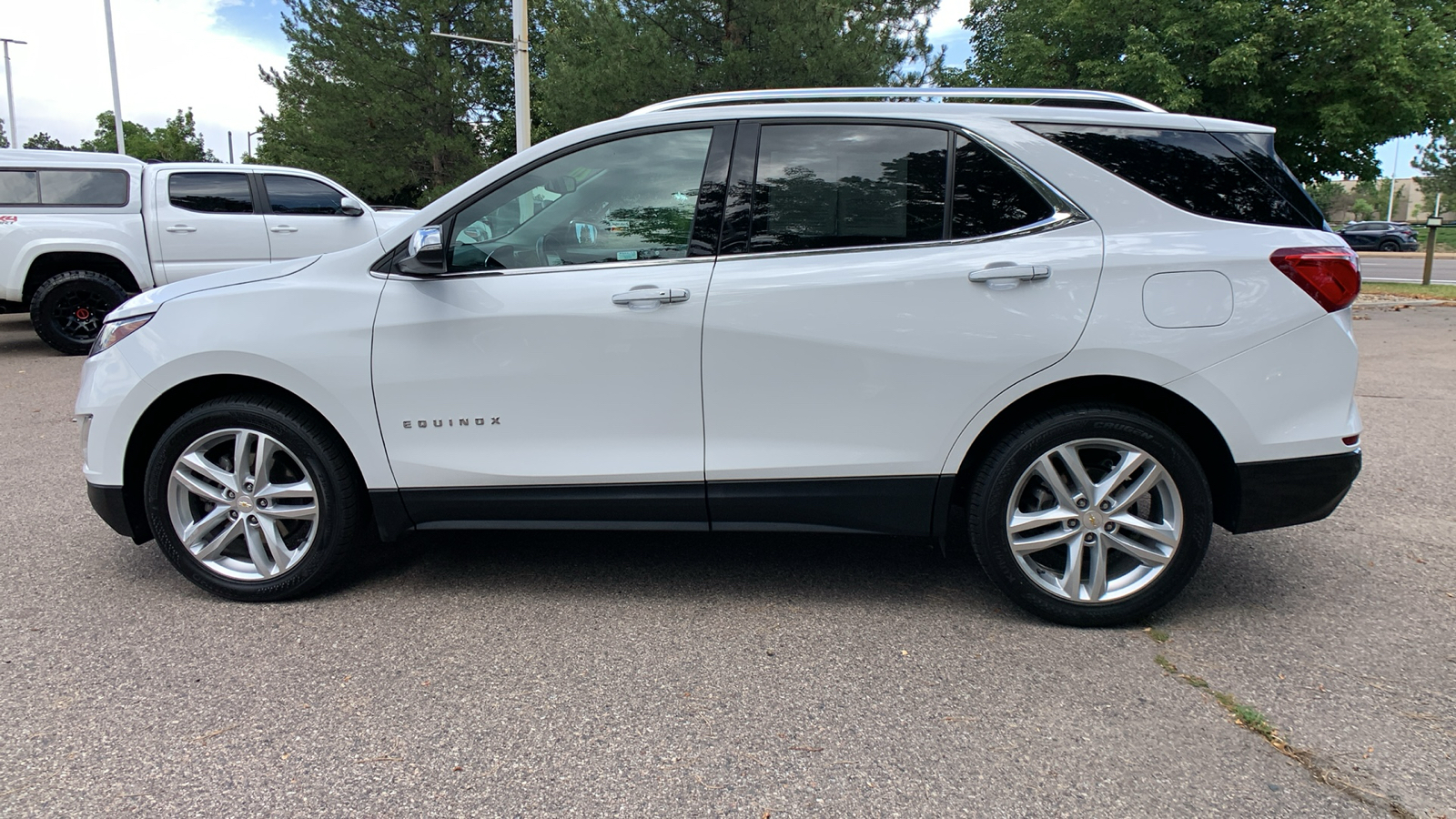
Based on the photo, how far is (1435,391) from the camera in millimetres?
7574

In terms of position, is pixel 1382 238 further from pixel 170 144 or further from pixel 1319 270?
pixel 170 144

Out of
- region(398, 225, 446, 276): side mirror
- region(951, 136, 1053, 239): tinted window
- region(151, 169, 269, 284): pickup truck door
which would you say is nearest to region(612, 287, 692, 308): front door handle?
region(398, 225, 446, 276): side mirror

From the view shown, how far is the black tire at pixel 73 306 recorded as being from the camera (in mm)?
9633

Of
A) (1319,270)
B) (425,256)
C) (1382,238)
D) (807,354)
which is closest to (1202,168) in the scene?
(1319,270)

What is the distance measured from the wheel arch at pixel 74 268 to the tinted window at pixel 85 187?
60 centimetres

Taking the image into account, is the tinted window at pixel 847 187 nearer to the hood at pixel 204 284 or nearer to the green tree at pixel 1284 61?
the hood at pixel 204 284

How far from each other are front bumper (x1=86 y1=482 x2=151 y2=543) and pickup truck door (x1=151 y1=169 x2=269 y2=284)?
779 cm

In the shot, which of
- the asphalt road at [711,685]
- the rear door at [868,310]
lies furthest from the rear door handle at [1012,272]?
the asphalt road at [711,685]

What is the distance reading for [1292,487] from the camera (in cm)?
306

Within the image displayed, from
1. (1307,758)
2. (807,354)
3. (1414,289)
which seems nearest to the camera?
(1307,758)

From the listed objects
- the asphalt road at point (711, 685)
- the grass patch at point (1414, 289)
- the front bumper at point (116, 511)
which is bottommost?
the asphalt road at point (711, 685)

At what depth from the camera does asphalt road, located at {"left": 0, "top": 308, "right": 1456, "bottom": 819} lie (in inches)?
90.3

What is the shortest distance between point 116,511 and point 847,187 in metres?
2.87

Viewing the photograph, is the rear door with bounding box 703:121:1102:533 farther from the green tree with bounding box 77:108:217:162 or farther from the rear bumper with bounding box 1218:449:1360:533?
the green tree with bounding box 77:108:217:162
